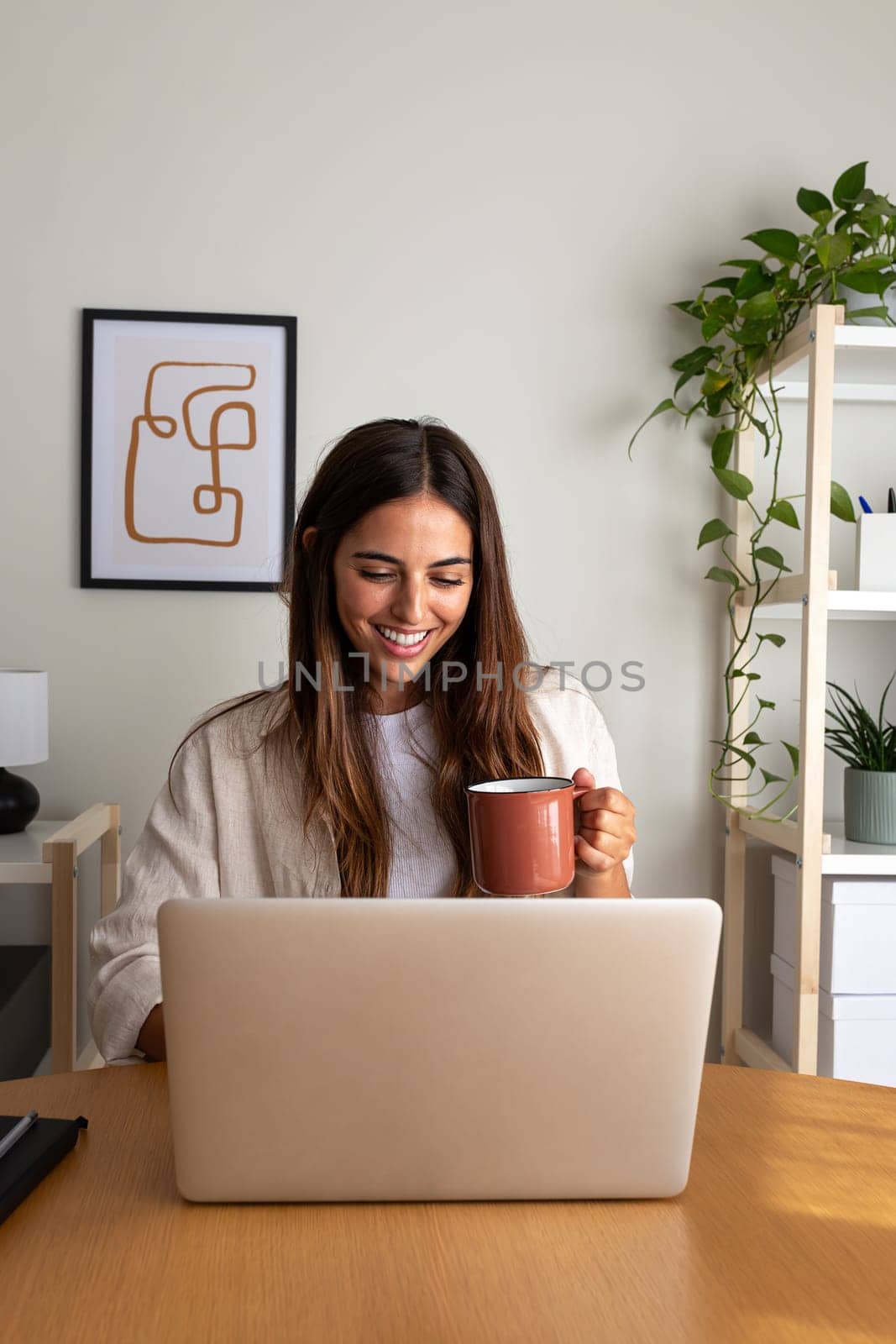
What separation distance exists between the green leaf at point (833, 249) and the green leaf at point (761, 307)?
110 millimetres

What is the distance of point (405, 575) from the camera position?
1419 millimetres

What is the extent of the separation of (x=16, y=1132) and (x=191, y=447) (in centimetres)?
175

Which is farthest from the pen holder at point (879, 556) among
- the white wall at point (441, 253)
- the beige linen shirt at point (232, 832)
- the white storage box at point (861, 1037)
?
the beige linen shirt at point (232, 832)

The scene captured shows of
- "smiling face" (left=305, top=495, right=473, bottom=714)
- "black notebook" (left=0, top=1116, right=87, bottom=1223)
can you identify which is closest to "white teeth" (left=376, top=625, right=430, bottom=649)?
"smiling face" (left=305, top=495, right=473, bottom=714)

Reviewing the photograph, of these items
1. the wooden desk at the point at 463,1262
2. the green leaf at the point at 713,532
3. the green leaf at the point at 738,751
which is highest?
the green leaf at the point at 713,532

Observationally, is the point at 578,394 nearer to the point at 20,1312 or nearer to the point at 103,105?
the point at 103,105

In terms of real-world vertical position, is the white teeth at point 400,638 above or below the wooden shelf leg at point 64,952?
above

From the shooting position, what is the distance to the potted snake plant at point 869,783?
2191 millimetres

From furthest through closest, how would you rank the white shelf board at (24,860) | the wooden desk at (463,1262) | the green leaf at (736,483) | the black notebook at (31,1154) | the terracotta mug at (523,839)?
the green leaf at (736,483) → the white shelf board at (24,860) → the terracotta mug at (523,839) → the black notebook at (31,1154) → the wooden desk at (463,1262)

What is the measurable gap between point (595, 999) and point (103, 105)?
2232mm

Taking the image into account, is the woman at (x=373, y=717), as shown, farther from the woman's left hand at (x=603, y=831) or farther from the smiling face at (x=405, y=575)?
the woman's left hand at (x=603, y=831)

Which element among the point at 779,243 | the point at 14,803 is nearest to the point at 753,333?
the point at 779,243

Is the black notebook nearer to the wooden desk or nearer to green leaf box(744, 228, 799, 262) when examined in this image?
the wooden desk

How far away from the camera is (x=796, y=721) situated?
2543 mm
